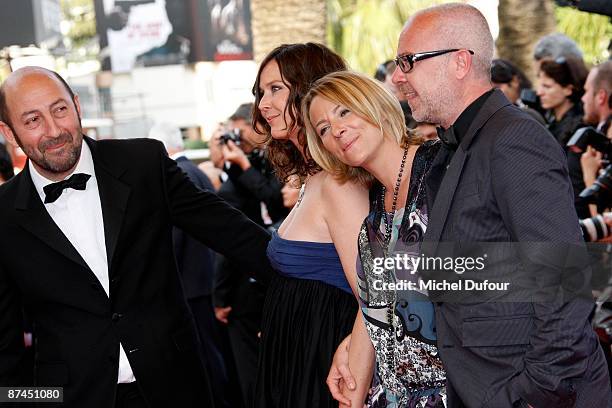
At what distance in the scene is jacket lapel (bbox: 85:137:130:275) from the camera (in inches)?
115

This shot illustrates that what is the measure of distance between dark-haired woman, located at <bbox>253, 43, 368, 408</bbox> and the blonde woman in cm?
12

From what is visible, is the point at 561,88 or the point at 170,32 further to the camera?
the point at 170,32

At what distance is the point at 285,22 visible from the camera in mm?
10297

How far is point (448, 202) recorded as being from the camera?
6.77ft

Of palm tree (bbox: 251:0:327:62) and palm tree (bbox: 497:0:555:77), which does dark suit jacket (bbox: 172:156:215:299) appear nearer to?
palm tree (bbox: 251:0:327:62)

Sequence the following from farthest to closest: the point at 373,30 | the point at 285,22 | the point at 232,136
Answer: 1. the point at 373,30
2. the point at 285,22
3. the point at 232,136

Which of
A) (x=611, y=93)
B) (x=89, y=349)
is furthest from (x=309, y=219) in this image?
(x=611, y=93)

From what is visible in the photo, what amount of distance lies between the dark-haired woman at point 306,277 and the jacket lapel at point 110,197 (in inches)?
23.0

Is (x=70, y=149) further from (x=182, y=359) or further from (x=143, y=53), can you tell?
(x=143, y=53)

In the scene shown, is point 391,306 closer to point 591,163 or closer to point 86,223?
point 86,223

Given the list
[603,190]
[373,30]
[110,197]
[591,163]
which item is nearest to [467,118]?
[110,197]

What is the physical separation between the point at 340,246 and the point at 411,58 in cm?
75

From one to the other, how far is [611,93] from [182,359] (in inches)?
121

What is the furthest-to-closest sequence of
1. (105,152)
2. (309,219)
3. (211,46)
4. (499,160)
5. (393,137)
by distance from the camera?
(211,46) < (105,152) < (309,219) < (393,137) < (499,160)
